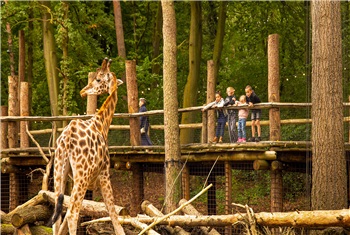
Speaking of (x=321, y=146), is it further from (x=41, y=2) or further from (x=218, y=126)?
(x=41, y=2)

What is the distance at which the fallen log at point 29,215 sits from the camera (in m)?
15.1

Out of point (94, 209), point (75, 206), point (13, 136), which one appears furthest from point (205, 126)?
point (75, 206)

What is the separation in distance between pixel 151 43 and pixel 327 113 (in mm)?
18666

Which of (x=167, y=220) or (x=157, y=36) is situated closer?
(x=167, y=220)

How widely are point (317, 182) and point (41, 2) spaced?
15.0 m

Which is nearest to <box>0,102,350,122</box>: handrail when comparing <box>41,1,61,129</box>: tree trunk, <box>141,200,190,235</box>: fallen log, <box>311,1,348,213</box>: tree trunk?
<box>311,1,348,213</box>: tree trunk

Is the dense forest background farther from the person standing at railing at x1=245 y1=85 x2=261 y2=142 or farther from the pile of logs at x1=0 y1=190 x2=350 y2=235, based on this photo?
the pile of logs at x1=0 y1=190 x2=350 y2=235

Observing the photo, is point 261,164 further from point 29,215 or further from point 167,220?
point 29,215

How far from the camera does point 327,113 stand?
563 inches

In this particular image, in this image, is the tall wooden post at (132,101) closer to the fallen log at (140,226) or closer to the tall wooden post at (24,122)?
the tall wooden post at (24,122)

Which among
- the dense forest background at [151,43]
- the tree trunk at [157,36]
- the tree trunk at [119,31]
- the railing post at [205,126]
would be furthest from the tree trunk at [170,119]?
the tree trunk at [157,36]

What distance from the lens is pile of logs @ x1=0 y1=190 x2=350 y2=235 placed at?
41.6 ft

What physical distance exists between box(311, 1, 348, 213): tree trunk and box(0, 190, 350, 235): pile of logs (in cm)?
137

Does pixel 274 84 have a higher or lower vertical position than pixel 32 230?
higher
